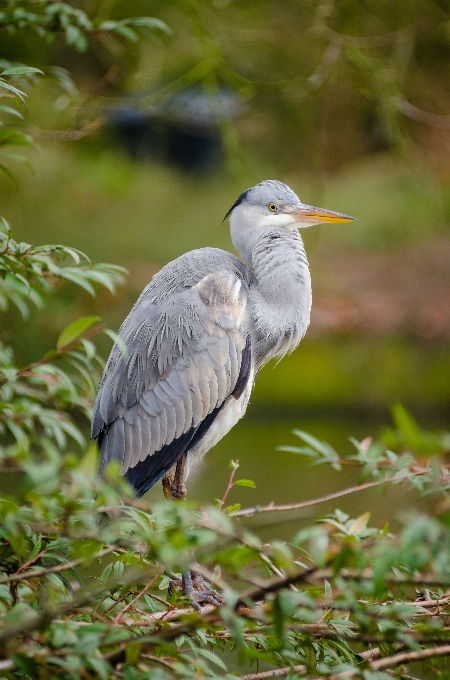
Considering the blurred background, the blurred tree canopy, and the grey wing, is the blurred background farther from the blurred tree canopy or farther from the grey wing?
the grey wing

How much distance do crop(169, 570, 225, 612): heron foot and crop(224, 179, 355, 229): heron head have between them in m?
0.92

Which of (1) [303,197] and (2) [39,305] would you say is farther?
(1) [303,197]

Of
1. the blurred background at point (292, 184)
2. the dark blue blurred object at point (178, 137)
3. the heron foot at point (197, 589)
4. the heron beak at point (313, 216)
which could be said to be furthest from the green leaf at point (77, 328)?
the dark blue blurred object at point (178, 137)

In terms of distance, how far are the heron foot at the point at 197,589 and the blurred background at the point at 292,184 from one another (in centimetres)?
222

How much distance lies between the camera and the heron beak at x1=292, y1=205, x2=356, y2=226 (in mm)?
1914

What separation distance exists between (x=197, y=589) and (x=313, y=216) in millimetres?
973

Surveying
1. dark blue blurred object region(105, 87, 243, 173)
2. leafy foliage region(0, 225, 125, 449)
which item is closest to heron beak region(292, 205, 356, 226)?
leafy foliage region(0, 225, 125, 449)

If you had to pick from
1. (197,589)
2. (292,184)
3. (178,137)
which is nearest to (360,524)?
(197,589)

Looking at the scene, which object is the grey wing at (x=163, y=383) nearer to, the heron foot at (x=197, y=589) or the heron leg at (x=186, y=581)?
the heron leg at (x=186, y=581)

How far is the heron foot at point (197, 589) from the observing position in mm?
1668

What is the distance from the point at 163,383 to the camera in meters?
1.76

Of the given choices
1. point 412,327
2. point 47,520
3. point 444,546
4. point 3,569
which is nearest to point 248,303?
point 3,569

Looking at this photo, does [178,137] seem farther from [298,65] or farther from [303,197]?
[303,197]

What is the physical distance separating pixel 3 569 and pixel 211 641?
0.38 meters
